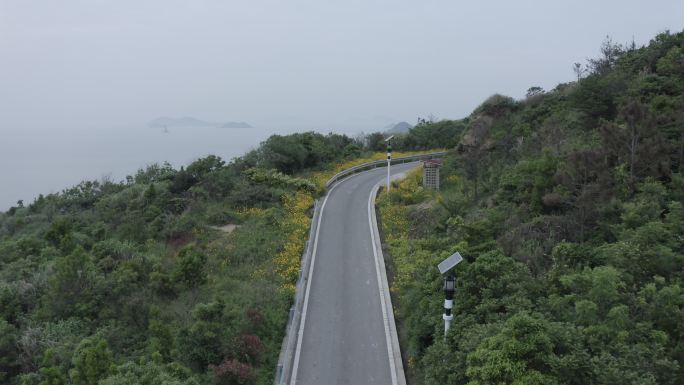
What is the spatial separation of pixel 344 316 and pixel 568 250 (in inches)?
260

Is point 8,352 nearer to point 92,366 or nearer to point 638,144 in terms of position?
point 92,366

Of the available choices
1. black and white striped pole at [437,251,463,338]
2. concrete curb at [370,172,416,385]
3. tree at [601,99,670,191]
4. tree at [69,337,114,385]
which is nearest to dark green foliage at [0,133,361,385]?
tree at [69,337,114,385]

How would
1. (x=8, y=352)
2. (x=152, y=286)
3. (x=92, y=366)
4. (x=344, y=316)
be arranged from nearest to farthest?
(x=92, y=366)
(x=8, y=352)
(x=344, y=316)
(x=152, y=286)

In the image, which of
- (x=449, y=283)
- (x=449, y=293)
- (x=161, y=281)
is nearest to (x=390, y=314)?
(x=449, y=293)

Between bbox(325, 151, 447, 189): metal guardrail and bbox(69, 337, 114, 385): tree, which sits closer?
bbox(69, 337, 114, 385): tree

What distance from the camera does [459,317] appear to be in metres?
9.91

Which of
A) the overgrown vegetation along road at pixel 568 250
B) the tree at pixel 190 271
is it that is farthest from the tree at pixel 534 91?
the tree at pixel 190 271

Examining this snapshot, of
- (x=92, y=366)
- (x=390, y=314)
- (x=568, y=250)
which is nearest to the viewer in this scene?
(x=92, y=366)

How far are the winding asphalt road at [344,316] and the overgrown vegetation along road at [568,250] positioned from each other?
2.72 feet

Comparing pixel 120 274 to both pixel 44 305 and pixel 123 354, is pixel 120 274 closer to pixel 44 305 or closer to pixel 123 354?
pixel 44 305

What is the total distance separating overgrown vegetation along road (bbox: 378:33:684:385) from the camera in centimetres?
770

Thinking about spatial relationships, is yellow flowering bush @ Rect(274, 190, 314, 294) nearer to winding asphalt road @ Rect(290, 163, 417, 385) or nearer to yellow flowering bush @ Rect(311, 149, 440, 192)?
winding asphalt road @ Rect(290, 163, 417, 385)

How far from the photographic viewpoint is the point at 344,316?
14.4 metres

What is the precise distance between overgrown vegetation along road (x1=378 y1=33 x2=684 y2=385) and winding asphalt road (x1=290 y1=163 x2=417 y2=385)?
830mm
